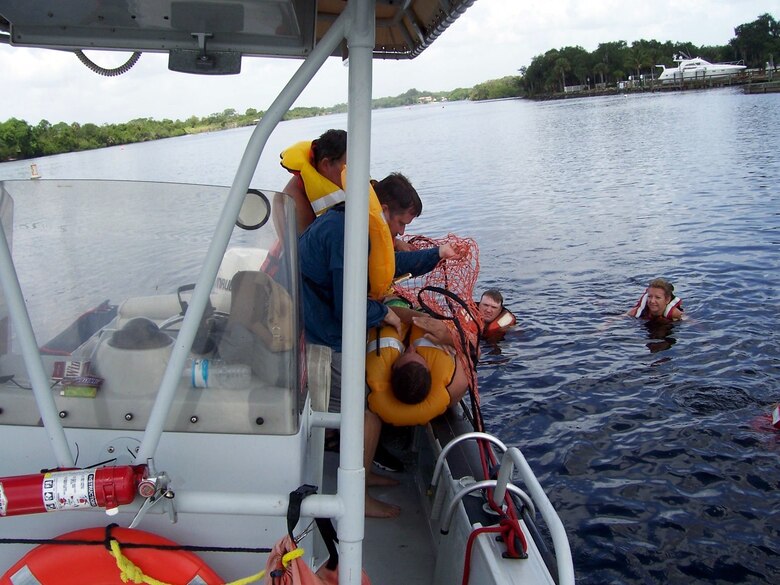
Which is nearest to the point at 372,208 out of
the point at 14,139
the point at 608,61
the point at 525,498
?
the point at 525,498

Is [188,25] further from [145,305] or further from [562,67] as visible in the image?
[562,67]

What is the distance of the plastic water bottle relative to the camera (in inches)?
84.7

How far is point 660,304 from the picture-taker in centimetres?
1052

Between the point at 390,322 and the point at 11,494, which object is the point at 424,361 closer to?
the point at 390,322

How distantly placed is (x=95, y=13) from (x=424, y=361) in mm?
2639

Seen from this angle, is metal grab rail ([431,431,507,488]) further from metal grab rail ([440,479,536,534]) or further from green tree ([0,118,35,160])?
green tree ([0,118,35,160])

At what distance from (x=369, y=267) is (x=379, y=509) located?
1.43 meters

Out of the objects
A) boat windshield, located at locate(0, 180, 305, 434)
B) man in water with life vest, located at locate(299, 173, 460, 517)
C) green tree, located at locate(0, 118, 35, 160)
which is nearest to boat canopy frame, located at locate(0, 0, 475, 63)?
boat windshield, located at locate(0, 180, 305, 434)

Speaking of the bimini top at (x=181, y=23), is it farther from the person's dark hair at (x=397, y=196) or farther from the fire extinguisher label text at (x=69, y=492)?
the person's dark hair at (x=397, y=196)

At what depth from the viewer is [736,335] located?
10.2 m

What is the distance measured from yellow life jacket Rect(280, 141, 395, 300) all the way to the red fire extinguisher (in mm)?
1840

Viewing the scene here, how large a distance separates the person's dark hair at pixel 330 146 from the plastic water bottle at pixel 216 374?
93.0 inches

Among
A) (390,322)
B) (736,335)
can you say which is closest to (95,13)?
(390,322)

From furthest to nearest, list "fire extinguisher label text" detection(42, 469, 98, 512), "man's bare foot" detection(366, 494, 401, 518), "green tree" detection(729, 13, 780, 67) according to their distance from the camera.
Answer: "green tree" detection(729, 13, 780, 67)
"man's bare foot" detection(366, 494, 401, 518)
"fire extinguisher label text" detection(42, 469, 98, 512)
